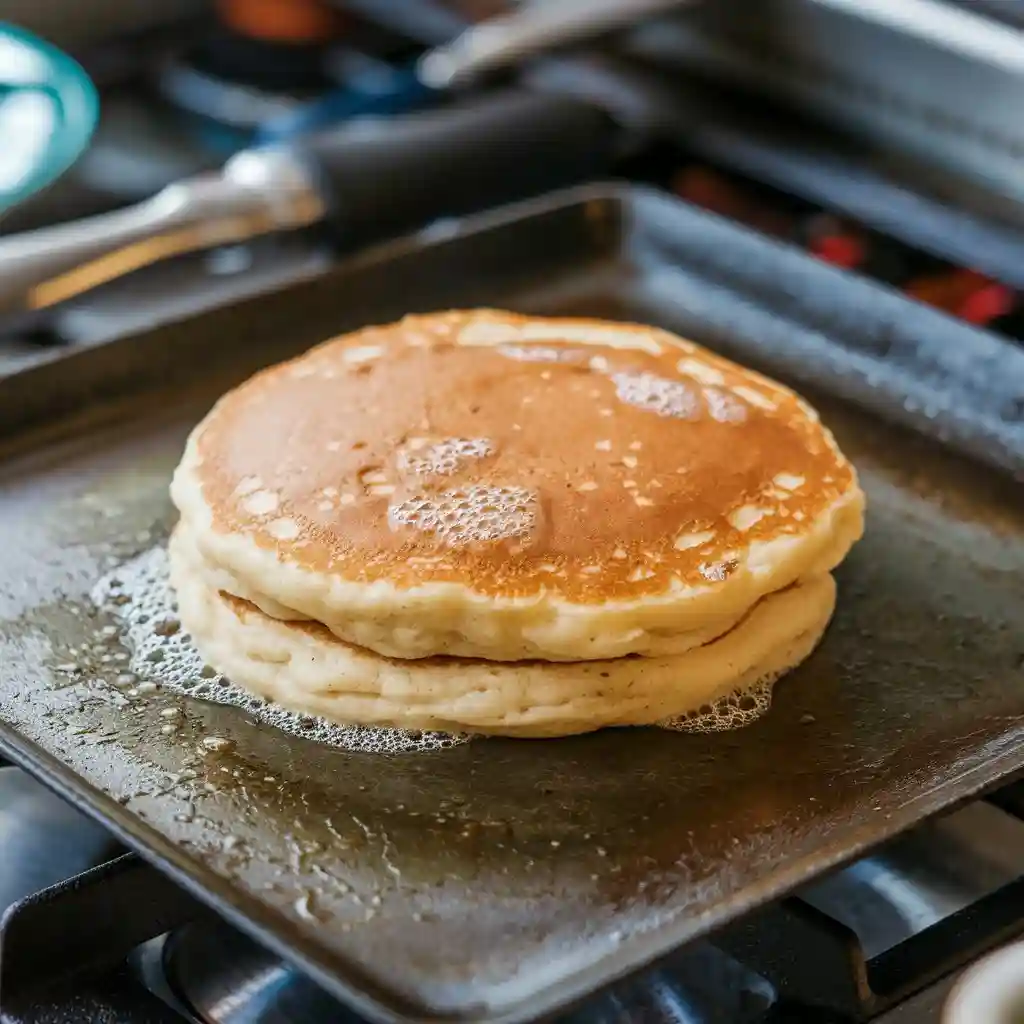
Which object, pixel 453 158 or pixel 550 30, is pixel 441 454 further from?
pixel 550 30

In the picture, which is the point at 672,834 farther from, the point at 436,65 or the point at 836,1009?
the point at 436,65

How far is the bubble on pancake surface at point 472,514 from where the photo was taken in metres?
1.04

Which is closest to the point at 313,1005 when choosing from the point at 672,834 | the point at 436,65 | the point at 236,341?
the point at 672,834

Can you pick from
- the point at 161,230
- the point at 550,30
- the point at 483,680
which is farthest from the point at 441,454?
the point at 550,30

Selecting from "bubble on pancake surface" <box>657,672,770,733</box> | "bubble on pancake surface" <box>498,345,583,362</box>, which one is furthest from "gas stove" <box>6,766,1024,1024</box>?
"bubble on pancake surface" <box>498,345,583,362</box>

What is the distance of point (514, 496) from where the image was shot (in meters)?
1.08

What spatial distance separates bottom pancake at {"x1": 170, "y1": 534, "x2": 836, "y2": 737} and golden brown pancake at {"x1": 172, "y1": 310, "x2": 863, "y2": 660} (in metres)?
0.02

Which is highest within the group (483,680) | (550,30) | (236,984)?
(550,30)

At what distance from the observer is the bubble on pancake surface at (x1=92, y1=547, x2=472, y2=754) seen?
1.05 metres

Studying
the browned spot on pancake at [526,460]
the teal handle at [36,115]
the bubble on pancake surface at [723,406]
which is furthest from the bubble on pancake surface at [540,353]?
the teal handle at [36,115]

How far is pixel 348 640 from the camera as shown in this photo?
3.42ft

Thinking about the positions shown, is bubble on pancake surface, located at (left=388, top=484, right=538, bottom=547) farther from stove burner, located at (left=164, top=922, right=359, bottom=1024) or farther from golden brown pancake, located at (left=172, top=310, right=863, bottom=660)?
stove burner, located at (left=164, top=922, right=359, bottom=1024)

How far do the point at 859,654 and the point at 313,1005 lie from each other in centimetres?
46

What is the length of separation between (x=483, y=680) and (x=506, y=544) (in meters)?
0.09
